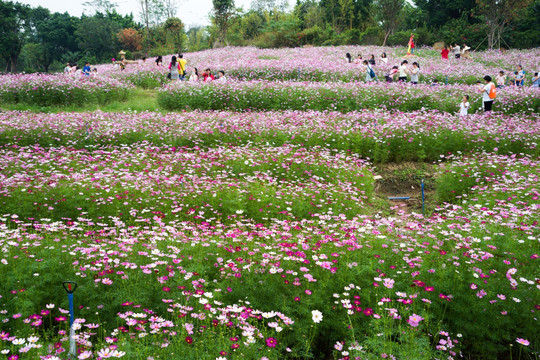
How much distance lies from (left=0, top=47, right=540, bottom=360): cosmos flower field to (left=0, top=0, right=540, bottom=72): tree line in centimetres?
3174

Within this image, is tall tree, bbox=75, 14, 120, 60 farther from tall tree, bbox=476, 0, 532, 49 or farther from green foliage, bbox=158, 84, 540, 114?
tall tree, bbox=476, 0, 532, 49

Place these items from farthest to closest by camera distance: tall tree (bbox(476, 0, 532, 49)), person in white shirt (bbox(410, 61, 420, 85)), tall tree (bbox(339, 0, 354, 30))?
1. tall tree (bbox(339, 0, 354, 30))
2. tall tree (bbox(476, 0, 532, 49))
3. person in white shirt (bbox(410, 61, 420, 85))

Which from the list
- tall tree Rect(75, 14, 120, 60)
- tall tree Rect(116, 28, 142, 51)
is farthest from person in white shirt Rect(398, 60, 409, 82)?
tall tree Rect(75, 14, 120, 60)

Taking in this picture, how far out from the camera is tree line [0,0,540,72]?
128 feet

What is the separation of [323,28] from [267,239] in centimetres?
5151

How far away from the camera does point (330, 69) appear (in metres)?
22.3

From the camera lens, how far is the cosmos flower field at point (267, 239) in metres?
3.50

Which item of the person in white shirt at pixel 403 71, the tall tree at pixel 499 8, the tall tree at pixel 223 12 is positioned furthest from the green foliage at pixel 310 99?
the tall tree at pixel 223 12

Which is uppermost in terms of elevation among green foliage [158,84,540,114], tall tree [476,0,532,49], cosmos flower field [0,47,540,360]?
tall tree [476,0,532,49]

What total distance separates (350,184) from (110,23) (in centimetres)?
7131

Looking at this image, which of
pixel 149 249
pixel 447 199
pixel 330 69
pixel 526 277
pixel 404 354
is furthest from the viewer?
pixel 330 69

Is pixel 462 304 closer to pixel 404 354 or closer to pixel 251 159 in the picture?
pixel 404 354

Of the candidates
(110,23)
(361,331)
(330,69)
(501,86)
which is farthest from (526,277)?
(110,23)

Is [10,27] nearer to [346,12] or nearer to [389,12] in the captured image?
[346,12]
